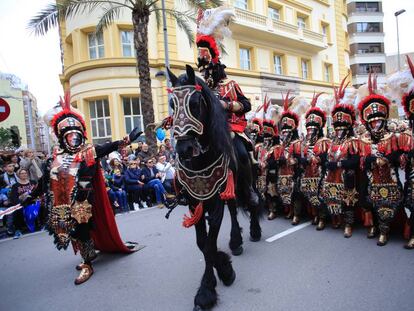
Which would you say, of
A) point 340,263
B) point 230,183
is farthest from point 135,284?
point 340,263

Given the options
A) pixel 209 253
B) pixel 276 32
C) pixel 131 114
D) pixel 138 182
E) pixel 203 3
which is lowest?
pixel 209 253

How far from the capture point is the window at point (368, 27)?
3716 cm

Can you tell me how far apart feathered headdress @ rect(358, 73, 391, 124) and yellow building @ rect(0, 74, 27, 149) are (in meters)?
49.2

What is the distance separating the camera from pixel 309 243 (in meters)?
4.34

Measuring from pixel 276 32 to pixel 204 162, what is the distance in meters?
17.9

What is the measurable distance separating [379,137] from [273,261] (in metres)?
2.13

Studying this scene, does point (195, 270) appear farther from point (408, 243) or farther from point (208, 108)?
point (408, 243)

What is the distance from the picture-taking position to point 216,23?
3.63m

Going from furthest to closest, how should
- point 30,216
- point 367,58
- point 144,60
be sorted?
point 367,58 < point 144,60 < point 30,216

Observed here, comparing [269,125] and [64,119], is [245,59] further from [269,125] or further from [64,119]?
[64,119]

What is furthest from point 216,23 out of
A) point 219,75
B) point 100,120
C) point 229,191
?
point 100,120

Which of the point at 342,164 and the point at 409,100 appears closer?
the point at 409,100

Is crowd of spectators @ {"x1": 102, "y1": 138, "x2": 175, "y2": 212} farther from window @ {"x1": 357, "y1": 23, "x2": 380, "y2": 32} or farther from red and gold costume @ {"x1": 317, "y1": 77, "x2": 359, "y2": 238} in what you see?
window @ {"x1": 357, "y1": 23, "x2": 380, "y2": 32}

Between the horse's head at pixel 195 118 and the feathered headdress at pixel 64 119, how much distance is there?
1.66 m
